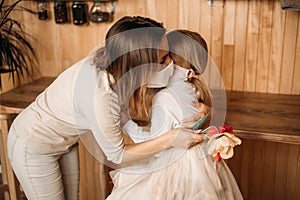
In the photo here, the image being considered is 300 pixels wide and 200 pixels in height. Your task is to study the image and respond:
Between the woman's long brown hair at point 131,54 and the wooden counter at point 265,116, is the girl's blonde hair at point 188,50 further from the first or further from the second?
the wooden counter at point 265,116

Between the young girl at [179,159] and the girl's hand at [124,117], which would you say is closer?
the young girl at [179,159]

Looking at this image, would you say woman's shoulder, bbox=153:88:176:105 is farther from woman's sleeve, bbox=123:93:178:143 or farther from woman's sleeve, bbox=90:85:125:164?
woman's sleeve, bbox=90:85:125:164

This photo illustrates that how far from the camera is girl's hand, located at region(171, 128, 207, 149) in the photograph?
62.9 inches

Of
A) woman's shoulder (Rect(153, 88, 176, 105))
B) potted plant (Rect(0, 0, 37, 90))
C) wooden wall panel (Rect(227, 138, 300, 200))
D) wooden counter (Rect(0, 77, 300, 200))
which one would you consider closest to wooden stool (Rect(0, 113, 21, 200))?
wooden counter (Rect(0, 77, 300, 200))

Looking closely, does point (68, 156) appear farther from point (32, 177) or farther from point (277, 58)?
point (277, 58)

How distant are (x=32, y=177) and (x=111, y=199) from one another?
13.5 inches

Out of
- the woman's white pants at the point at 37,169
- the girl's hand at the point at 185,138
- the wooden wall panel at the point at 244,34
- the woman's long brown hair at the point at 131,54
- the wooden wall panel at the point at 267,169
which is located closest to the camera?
the woman's long brown hair at the point at 131,54

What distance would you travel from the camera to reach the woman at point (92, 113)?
1.52 m

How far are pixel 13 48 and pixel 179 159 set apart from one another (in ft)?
4.65

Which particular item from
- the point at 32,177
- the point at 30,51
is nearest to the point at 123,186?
the point at 32,177

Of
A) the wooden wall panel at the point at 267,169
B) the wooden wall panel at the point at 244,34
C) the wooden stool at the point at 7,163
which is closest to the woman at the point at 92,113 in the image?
the wooden stool at the point at 7,163

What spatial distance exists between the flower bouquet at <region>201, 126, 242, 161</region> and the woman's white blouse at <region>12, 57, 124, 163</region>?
13.2 inches

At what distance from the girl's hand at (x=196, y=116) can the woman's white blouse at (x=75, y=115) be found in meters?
0.25

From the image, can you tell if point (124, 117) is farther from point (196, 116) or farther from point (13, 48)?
point (13, 48)
